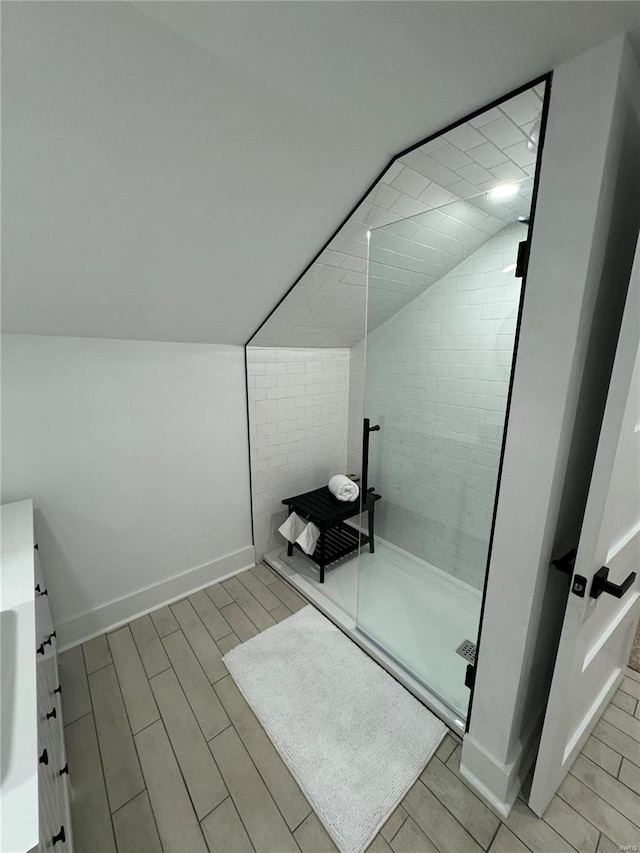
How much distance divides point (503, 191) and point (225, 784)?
2565 mm

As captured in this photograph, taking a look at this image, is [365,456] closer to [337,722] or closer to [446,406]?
[446,406]

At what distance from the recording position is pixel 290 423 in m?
2.51

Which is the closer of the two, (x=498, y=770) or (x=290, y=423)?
(x=498, y=770)

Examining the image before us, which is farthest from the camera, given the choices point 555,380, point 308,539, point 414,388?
point 308,539

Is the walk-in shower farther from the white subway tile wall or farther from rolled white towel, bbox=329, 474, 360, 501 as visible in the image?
rolled white towel, bbox=329, 474, 360, 501

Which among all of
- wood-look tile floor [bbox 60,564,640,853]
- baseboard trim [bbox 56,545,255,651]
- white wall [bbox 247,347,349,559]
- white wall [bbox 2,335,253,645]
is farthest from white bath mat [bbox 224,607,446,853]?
white wall [bbox 247,347,349,559]

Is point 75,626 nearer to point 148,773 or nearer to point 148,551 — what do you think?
point 148,551

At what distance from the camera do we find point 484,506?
1920mm

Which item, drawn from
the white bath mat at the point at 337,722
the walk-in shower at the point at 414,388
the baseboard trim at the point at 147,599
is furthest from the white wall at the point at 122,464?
the white bath mat at the point at 337,722

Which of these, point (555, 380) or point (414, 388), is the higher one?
point (555, 380)

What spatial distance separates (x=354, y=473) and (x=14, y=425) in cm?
231

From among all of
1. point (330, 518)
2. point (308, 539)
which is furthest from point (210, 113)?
point (308, 539)

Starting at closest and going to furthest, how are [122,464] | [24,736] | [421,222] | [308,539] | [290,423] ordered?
[24,736] < [421,222] < [122,464] < [308,539] < [290,423]

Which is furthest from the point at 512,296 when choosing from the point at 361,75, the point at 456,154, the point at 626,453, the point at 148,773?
the point at 148,773
